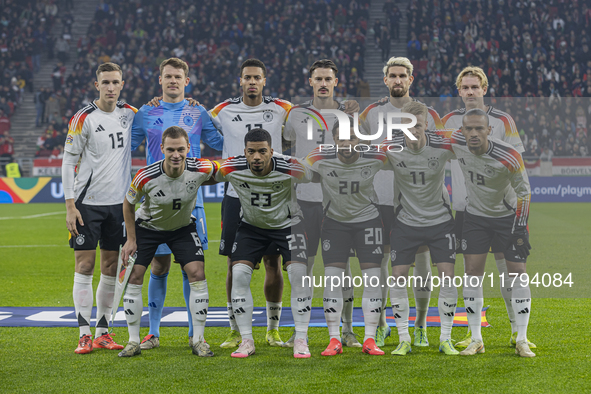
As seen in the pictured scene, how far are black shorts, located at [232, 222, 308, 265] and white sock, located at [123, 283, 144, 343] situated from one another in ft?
2.66

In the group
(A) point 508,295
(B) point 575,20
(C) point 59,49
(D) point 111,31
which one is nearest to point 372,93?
(B) point 575,20

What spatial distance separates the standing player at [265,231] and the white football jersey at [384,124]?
72 centimetres

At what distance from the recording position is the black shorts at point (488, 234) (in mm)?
4668

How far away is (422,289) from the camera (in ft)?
16.6

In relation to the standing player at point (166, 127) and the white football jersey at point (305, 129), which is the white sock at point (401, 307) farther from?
the standing player at point (166, 127)

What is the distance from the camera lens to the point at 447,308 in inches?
185

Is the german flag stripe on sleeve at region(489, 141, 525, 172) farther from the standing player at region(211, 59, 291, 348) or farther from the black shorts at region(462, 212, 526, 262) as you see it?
the standing player at region(211, 59, 291, 348)

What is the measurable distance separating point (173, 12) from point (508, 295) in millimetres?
26809

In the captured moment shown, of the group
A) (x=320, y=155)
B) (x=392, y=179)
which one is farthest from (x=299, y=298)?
(x=392, y=179)

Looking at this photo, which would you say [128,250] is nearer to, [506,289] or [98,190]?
[98,190]

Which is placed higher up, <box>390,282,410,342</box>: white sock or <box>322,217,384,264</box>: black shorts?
<box>322,217,384,264</box>: black shorts

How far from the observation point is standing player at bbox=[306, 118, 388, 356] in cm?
474

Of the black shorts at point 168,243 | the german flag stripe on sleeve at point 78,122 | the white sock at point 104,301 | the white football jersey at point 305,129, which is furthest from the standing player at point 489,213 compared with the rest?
the german flag stripe on sleeve at point 78,122

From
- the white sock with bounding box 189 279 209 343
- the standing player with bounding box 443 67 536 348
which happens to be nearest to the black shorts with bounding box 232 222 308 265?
the white sock with bounding box 189 279 209 343
